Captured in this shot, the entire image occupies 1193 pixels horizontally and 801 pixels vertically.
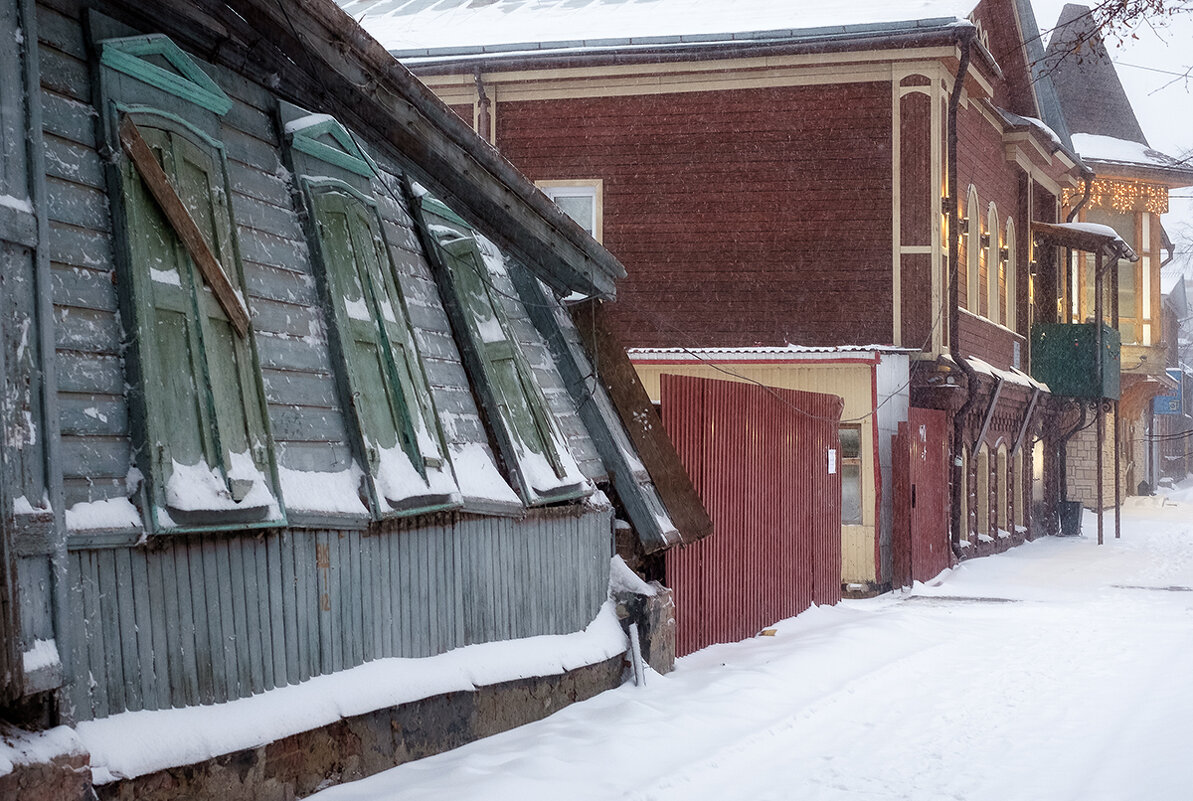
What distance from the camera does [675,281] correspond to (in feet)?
59.2

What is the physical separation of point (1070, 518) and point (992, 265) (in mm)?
6986

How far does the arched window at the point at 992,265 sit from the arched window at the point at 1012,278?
910mm

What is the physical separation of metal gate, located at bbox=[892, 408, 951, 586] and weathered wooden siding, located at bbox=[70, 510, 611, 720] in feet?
27.7

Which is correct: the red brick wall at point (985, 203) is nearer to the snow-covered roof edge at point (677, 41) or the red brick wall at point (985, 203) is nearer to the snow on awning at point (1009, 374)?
the snow on awning at point (1009, 374)

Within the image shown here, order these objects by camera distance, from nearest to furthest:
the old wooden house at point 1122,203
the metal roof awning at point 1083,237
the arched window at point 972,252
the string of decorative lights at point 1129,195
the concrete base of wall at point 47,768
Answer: the concrete base of wall at point 47,768
the arched window at point 972,252
the metal roof awning at point 1083,237
the old wooden house at point 1122,203
the string of decorative lights at point 1129,195

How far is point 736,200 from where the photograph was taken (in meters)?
17.8

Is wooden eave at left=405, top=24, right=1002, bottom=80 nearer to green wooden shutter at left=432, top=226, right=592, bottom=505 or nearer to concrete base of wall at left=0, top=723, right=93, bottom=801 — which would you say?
green wooden shutter at left=432, top=226, right=592, bottom=505

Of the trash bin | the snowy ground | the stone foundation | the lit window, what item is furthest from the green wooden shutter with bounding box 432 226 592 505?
the trash bin

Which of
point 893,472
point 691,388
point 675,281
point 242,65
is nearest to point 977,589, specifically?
point 893,472

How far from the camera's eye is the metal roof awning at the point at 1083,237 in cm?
2336

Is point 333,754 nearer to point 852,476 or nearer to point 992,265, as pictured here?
point 852,476

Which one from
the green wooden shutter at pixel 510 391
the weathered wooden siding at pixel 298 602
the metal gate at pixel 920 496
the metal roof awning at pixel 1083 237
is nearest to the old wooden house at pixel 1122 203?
the metal roof awning at pixel 1083 237

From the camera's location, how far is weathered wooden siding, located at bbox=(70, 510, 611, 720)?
478 cm

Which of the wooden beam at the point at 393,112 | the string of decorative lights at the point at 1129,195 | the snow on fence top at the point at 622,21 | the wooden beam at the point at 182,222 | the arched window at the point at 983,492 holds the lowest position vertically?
the arched window at the point at 983,492
